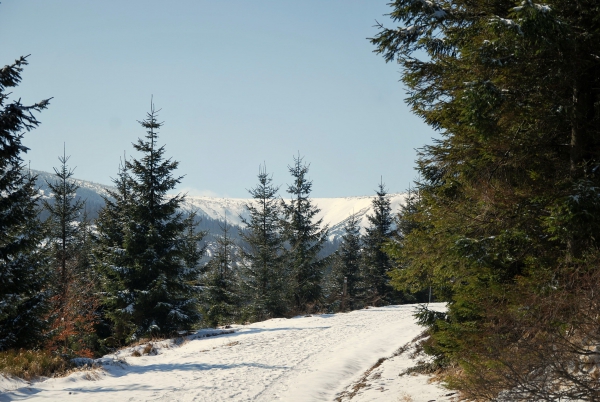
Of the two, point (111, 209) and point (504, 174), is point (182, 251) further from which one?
point (504, 174)

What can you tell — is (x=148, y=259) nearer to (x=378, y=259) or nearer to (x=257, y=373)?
(x=257, y=373)

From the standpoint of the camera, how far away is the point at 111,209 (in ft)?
83.0

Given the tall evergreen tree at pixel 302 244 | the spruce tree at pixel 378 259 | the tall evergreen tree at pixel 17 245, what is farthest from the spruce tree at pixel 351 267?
the tall evergreen tree at pixel 17 245

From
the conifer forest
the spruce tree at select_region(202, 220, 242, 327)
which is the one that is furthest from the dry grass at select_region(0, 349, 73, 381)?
the spruce tree at select_region(202, 220, 242, 327)

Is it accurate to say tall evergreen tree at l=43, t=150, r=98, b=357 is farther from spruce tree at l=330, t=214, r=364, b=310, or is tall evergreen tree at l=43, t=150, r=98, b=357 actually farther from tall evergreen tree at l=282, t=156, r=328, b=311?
spruce tree at l=330, t=214, r=364, b=310

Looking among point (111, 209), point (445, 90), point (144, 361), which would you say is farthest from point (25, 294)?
point (445, 90)

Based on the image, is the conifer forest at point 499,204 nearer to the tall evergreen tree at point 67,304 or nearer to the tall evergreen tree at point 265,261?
the tall evergreen tree at point 67,304

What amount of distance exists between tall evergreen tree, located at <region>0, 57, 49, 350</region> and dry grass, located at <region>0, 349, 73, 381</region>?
108 inches

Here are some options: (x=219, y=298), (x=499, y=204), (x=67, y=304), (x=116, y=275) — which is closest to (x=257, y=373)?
(x=499, y=204)

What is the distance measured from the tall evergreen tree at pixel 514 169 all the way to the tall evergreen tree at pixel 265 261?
74.7 feet

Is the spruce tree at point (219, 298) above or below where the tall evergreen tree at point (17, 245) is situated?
below

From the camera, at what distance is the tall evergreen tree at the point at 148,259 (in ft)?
69.6

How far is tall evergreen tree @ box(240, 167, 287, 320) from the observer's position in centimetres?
3039

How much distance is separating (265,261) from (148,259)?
11073 millimetres
